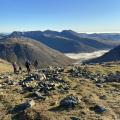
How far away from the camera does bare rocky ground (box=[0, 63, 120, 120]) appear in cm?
2627

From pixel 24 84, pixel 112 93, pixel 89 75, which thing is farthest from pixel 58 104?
pixel 89 75

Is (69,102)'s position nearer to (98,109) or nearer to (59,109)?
(59,109)

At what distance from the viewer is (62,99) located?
30.1m

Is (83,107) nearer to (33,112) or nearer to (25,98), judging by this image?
(33,112)

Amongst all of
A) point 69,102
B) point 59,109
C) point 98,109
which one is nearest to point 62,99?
point 69,102

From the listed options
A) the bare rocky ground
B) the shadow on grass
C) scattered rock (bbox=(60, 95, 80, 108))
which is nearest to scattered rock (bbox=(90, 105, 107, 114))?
the bare rocky ground

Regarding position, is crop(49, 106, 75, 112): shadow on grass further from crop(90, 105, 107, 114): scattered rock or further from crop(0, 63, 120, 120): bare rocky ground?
crop(90, 105, 107, 114): scattered rock

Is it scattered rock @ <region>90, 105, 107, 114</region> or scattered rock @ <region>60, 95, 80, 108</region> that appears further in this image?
scattered rock @ <region>60, 95, 80, 108</region>

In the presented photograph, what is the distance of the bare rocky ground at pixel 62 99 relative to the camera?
26.3m

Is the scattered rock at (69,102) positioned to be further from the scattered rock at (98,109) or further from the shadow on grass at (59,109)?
the scattered rock at (98,109)

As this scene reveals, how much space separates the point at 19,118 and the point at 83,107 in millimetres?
5711

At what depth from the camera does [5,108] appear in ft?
94.8

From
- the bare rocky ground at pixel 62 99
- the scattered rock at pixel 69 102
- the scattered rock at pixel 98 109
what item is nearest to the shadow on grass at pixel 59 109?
the bare rocky ground at pixel 62 99

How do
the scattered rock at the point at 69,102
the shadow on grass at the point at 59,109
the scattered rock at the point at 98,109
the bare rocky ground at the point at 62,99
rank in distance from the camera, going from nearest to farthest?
the bare rocky ground at the point at 62,99, the scattered rock at the point at 98,109, the shadow on grass at the point at 59,109, the scattered rock at the point at 69,102
